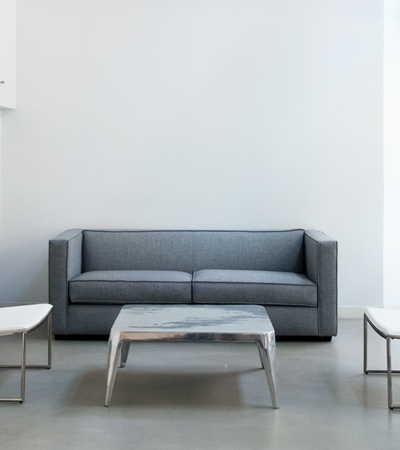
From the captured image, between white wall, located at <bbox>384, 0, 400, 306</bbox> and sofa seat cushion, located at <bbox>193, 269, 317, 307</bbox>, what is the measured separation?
1.13 meters

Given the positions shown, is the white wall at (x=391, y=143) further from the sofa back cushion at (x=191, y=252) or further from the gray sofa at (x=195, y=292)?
the gray sofa at (x=195, y=292)

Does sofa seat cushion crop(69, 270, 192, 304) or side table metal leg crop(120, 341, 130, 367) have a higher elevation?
sofa seat cushion crop(69, 270, 192, 304)

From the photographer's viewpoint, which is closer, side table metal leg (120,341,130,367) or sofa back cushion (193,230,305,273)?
side table metal leg (120,341,130,367)

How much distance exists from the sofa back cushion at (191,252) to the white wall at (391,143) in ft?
2.57

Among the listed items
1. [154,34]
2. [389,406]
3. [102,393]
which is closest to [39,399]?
[102,393]

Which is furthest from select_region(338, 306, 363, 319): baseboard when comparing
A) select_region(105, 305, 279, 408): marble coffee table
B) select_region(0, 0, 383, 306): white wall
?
select_region(105, 305, 279, 408): marble coffee table

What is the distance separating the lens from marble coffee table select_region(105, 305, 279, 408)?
345cm

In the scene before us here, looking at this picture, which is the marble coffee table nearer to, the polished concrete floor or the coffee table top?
the coffee table top

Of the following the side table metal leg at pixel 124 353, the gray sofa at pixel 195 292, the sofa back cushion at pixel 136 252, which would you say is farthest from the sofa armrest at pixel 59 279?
the side table metal leg at pixel 124 353

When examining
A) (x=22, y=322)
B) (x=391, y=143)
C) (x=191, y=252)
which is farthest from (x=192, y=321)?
(x=391, y=143)

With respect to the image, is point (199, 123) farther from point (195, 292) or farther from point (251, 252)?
point (195, 292)

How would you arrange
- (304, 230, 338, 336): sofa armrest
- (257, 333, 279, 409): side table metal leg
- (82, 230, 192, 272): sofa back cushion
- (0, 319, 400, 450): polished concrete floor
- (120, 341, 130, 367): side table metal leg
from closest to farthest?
(0, 319, 400, 450): polished concrete floor → (257, 333, 279, 409): side table metal leg → (120, 341, 130, 367): side table metal leg → (304, 230, 338, 336): sofa armrest → (82, 230, 192, 272): sofa back cushion

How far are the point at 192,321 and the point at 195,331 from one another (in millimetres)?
216

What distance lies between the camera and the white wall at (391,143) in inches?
217
